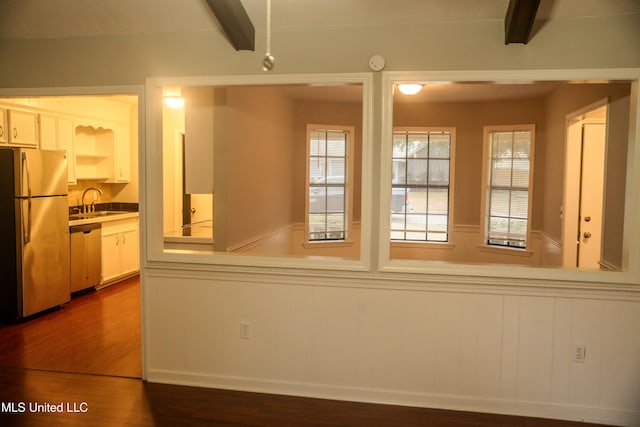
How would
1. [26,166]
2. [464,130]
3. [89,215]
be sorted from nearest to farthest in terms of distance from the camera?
[26,166] → [89,215] → [464,130]

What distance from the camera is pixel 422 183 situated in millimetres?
6613

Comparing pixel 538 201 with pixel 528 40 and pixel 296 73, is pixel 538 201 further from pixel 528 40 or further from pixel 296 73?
pixel 296 73

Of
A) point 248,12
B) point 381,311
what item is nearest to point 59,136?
point 248,12

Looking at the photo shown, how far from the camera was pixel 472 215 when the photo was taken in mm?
6473

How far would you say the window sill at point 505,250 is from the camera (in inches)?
232

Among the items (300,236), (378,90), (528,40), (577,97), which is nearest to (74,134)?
(300,236)

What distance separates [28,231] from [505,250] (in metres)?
5.67

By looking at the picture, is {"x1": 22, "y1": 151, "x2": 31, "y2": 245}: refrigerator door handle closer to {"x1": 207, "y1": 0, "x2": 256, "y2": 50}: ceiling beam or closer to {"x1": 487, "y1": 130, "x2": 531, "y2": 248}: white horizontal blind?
{"x1": 207, "y1": 0, "x2": 256, "y2": 50}: ceiling beam

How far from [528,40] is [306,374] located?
264cm

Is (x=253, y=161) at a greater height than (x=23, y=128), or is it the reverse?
(x=23, y=128)

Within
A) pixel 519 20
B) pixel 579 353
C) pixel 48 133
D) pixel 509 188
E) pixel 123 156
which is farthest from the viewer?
pixel 123 156

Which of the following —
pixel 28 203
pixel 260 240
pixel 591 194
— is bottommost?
pixel 260 240

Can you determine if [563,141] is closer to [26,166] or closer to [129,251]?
[26,166]

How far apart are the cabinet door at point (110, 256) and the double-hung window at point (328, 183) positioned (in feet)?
8.63
